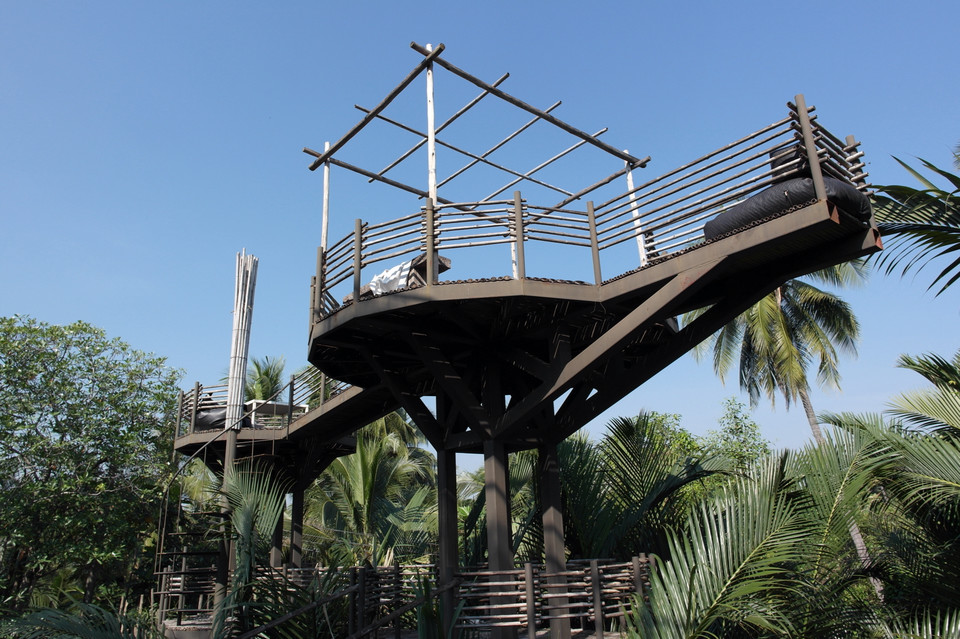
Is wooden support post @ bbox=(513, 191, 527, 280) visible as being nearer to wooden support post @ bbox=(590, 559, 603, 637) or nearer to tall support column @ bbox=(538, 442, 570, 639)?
tall support column @ bbox=(538, 442, 570, 639)

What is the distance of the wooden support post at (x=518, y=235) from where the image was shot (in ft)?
29.2

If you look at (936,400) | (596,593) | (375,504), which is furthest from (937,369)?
(375,504)

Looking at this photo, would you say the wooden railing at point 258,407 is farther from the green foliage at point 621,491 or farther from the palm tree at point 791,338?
the palm tree at point 791,338

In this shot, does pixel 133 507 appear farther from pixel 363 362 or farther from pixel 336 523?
pixel 336 523

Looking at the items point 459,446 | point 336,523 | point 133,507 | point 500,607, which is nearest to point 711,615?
point 500,607

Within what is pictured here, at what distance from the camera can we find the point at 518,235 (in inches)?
360

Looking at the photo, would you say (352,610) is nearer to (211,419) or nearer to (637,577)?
(637,577)

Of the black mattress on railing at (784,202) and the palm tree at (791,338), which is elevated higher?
the palm tree at (791,338)

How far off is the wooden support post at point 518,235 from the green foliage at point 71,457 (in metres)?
12.9

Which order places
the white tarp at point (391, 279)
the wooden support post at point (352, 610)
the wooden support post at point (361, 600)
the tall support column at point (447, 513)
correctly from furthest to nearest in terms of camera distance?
1. the tall support column at point (447, 513)
2. the white tarp at point (391, 279)
3. the wooden support post at point (352, 610)
4. the wooden support post at point (361, 600)

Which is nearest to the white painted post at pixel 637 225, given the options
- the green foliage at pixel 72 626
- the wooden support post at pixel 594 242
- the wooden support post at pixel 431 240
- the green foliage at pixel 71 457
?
the wooden support post at pixel 594 242

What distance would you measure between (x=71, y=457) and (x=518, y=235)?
13.6 metres

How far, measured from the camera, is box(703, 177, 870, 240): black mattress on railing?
23.3ft

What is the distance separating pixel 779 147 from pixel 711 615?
199 inches
